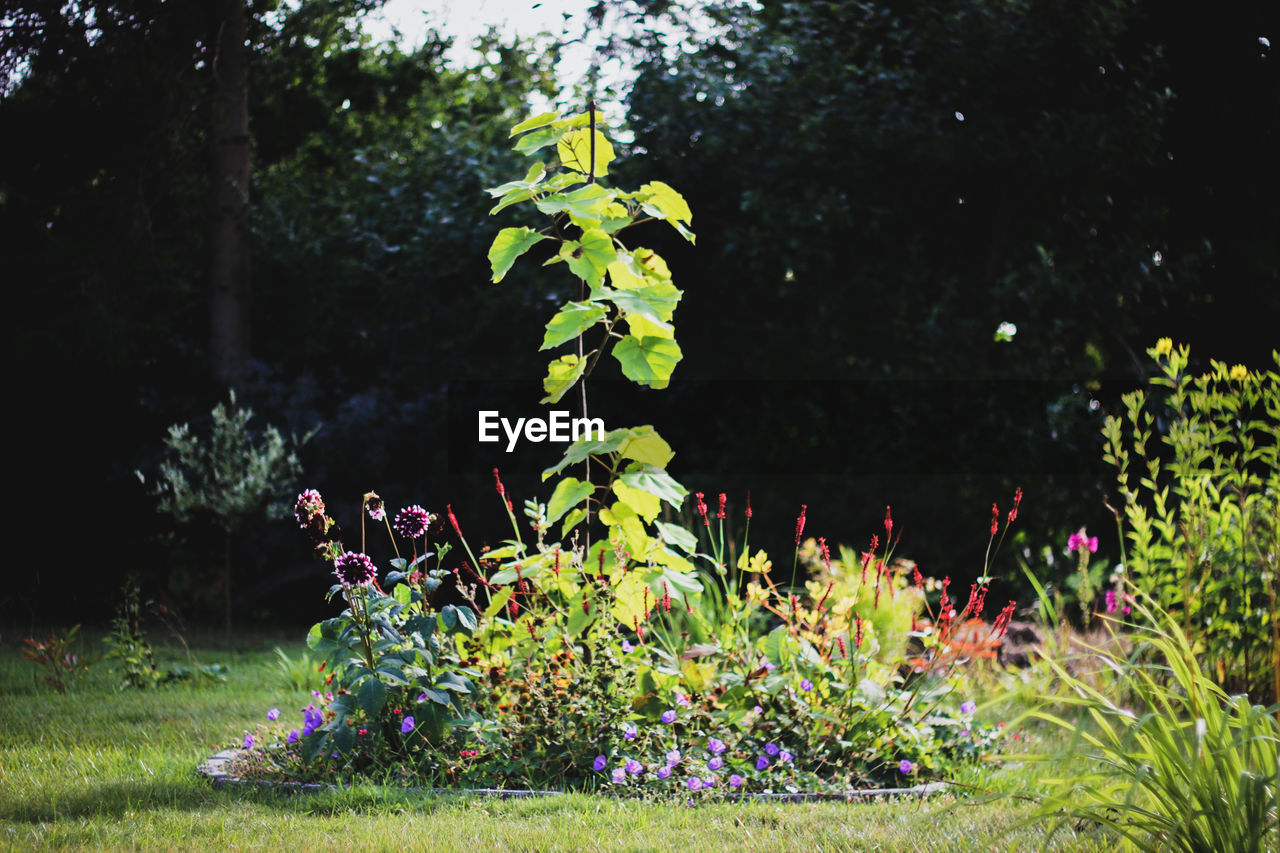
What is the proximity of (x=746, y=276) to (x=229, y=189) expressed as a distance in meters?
4.15

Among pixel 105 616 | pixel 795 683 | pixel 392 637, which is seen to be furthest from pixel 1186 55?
pixel 105 616

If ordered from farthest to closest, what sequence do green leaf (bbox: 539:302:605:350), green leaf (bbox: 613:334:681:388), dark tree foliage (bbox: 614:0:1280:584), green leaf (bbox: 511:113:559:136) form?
dark tree foliage (bbox: 614:0:1280:584) → green leaf (bbox: 511:113:559:136) → green leaf (bbox: 613:334:681:388) → green leaf (bbox: 539:302:605:350)

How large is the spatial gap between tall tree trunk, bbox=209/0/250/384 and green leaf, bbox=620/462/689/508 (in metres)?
5.74

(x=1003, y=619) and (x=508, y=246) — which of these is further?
(x=1003, y=619)

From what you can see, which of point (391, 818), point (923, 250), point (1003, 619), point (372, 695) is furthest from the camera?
point (923, 250)

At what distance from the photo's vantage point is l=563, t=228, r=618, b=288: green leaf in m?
3.20

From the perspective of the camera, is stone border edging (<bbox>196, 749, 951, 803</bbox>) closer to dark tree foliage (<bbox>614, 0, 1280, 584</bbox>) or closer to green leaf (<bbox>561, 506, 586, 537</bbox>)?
green leaf (<bbox>561, 506, 586, 537</bbox>)

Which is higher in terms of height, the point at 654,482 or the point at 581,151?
the point at 581,151

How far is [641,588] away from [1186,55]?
284 inches

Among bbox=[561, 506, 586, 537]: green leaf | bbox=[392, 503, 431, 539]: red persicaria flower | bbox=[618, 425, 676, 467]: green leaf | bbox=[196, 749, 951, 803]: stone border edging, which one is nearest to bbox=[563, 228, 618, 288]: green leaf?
bbox=[618, 425, 676, 467]: green leaf

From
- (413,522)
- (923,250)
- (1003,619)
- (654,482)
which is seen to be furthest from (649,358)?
(923,250)

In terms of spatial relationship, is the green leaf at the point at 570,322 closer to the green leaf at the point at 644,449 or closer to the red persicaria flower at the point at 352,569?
the green leaf at the point at 644,449

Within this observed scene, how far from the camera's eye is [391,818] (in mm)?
2754

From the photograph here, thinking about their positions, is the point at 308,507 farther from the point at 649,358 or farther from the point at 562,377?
the point at 649,358
